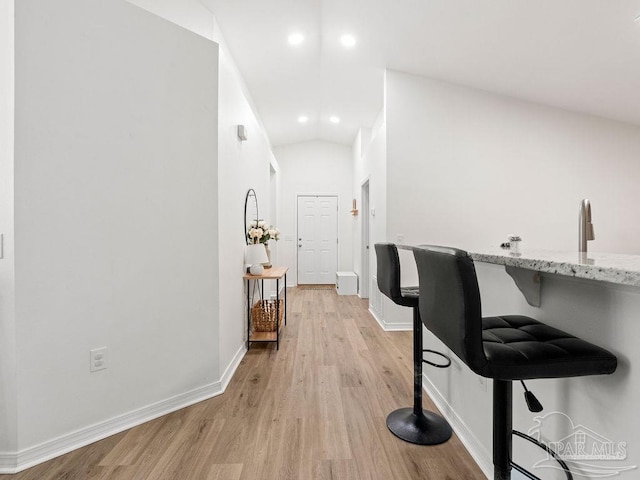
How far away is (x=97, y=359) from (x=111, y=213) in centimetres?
80

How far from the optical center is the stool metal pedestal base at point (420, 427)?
1.81 meters

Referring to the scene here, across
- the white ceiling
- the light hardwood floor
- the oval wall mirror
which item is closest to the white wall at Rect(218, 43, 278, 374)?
the oval wall mirror

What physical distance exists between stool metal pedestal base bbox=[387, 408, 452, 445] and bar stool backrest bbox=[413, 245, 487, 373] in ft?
3.37

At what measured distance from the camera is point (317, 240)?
7461 millimetres

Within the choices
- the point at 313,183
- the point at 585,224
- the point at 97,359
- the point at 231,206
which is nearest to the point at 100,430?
the point at 97,359

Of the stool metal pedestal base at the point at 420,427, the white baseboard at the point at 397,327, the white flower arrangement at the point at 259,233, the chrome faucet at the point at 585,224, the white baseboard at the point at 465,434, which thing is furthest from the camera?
the white baseboard at the point at 397,327

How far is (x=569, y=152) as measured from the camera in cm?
409

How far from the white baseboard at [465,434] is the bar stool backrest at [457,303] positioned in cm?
92

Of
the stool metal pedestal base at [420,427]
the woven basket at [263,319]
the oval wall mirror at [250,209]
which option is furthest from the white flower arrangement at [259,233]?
the stool metal pedestal base at [420,427]

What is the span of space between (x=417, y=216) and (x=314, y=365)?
6.81 ft

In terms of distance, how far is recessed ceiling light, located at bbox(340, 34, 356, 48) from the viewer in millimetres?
3613

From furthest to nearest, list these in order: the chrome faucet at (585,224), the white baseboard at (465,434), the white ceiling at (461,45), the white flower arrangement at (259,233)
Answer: the white flower arrangement at (259,233) → the white ceiling at (461,45) → the white baseboard at (465,434) → the chrome faucet at (585,224)

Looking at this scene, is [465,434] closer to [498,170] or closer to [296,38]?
[498,170]

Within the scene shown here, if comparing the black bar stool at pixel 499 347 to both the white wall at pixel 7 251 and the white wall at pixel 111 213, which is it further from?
the white wall at pixel 7 251
